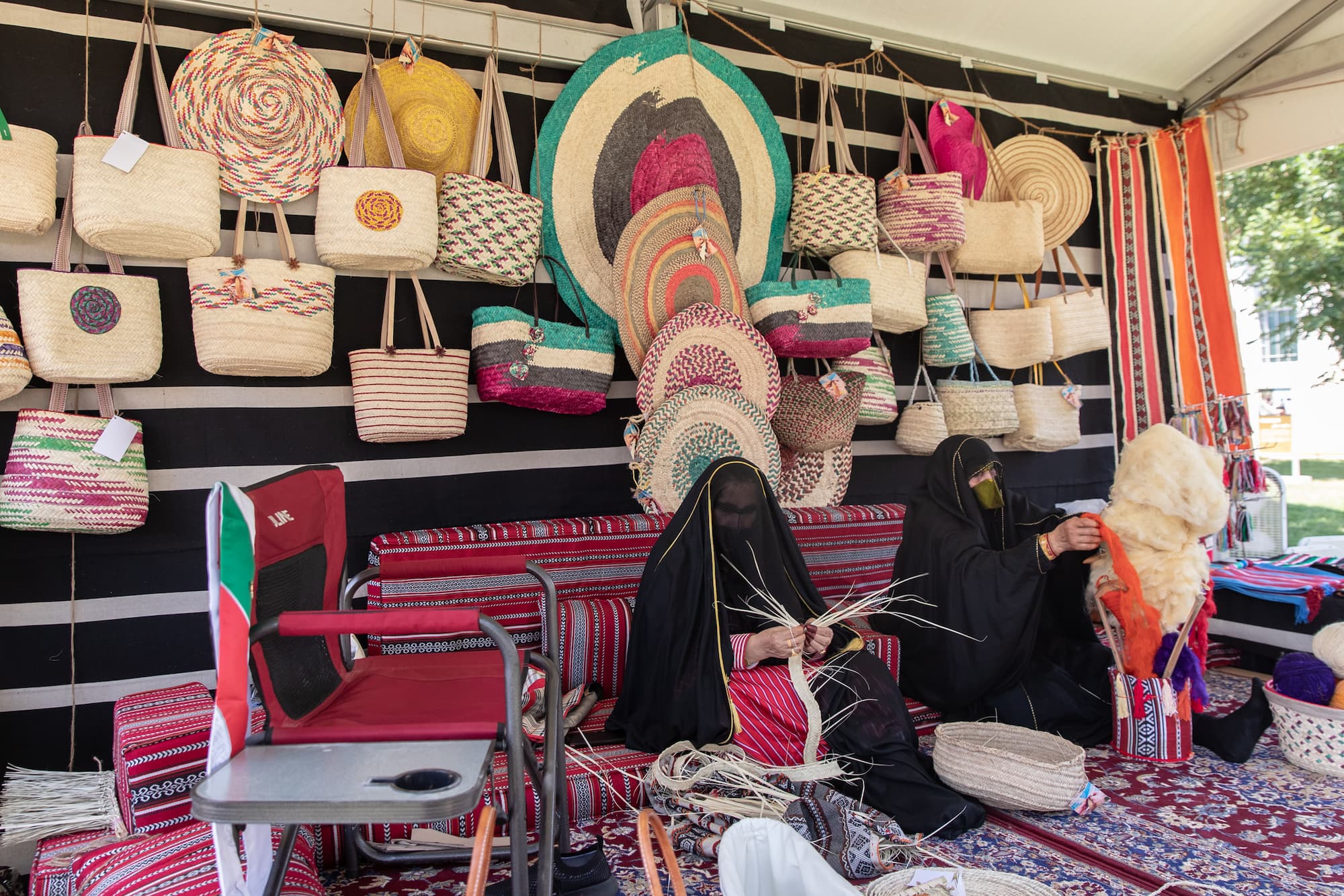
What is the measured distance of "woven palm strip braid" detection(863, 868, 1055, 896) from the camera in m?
1.72

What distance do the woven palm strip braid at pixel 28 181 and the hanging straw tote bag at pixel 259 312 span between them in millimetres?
350

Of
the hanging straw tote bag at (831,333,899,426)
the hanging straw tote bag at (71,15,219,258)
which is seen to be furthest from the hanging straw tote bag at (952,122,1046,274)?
the hanging straw tote bag at (71,15,219,258)

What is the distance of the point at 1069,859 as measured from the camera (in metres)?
2.06

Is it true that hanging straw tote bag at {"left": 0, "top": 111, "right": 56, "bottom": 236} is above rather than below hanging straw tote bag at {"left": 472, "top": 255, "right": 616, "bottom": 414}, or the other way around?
above

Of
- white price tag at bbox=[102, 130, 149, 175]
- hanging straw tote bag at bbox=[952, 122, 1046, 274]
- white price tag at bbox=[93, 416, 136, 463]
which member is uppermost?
hanging straw tote bag at bbox=[952, 122, 1046, 274]

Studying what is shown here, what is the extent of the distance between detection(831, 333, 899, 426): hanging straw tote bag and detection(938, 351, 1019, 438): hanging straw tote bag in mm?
355

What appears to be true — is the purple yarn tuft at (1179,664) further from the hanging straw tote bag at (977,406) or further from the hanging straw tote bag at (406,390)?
the hanging straw tote bag at (406,390)

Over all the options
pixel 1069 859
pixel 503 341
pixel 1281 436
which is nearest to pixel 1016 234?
pixel 503 341

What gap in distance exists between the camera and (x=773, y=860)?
5.10 ft

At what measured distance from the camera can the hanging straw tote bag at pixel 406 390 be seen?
2.67 m

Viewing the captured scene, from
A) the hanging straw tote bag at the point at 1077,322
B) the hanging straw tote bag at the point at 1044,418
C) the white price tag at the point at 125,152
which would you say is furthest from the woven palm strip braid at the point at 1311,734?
the white price tag at the point at 125,152

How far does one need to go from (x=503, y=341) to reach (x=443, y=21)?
3.52ft

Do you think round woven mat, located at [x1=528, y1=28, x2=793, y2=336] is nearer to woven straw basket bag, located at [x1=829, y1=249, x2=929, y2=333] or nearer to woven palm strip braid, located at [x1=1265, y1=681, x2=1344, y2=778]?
woven straw basket bag, located at [x1=829, y1=249, x2=929, y2=333]

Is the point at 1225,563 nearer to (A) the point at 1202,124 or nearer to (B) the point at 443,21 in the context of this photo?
(A) the point at 1202,124
